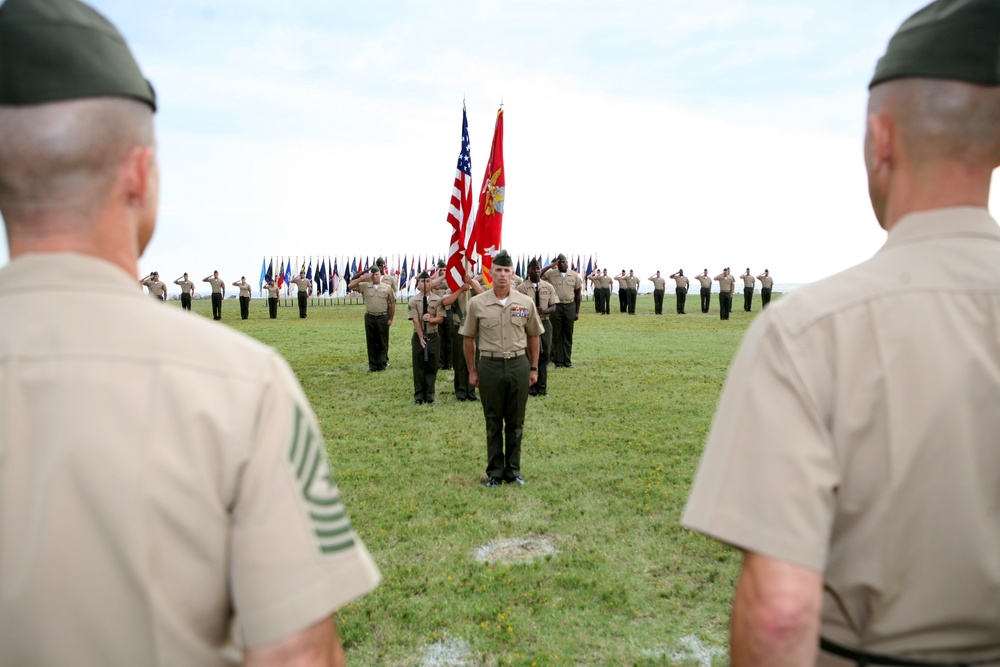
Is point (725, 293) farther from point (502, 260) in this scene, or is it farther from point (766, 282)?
point (502, 260)

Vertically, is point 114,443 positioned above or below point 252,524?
above

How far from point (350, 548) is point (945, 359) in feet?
4.03

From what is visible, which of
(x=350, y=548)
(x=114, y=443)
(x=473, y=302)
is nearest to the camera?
(x=114, y=443)

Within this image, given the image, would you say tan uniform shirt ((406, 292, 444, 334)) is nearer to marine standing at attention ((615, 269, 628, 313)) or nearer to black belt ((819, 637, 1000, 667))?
black belt ((819, 637, 1000, 667))

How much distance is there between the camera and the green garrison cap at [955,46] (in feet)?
5.33

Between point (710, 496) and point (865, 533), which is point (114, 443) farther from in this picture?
point (865, 533)

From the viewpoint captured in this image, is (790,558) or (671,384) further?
(671,384)

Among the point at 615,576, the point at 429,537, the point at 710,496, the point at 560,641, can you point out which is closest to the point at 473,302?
the point at 429,537

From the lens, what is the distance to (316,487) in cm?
143

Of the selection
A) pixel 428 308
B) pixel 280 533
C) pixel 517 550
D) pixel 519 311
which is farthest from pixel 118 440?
pixel 428 308

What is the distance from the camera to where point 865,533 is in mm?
1622

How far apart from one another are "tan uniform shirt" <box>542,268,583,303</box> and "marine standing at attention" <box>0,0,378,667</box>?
55.0ft

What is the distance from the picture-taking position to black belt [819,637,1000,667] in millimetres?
1630

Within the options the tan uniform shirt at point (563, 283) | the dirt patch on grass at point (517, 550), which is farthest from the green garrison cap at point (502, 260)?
the tan uniform shirt at point (563, 283)
